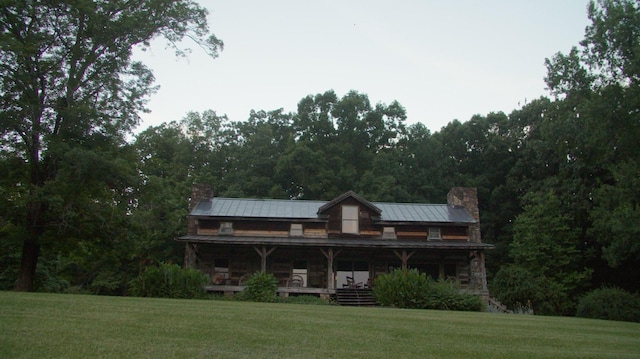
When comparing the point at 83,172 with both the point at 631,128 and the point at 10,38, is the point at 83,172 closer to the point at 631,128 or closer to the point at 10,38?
the point at 10,38

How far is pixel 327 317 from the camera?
A: 1261 cm

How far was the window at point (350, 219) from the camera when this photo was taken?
31.8m

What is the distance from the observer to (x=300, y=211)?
106ft

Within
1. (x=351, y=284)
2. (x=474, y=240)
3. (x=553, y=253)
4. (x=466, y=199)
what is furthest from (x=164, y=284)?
(x=553, y=253)

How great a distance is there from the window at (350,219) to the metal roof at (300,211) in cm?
152

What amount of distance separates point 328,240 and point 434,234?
710 centimetres

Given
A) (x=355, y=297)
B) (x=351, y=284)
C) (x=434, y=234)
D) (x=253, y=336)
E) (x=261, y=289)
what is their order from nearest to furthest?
(x=253, y=336) → (x=261, y=289) → (x=355, y=297) → (x=351, y=284) → (x=434, y=234)

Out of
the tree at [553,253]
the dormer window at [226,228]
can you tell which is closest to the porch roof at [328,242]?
the dormer window at [226,228]

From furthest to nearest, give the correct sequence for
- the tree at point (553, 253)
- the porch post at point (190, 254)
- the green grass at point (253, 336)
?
the tree at point (553, 253) < the porch post at point (190, 254) < the green grass at point (253, 336)

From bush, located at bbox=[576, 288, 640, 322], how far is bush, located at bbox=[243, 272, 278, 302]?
13.9m

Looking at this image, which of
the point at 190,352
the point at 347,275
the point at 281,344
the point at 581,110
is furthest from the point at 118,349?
the point at 347,275

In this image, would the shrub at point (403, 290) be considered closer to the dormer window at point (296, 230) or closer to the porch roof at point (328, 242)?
the porch roof at point (328, 242)

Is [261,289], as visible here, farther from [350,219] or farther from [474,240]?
[474,240]

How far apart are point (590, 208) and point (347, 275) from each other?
706 inches
